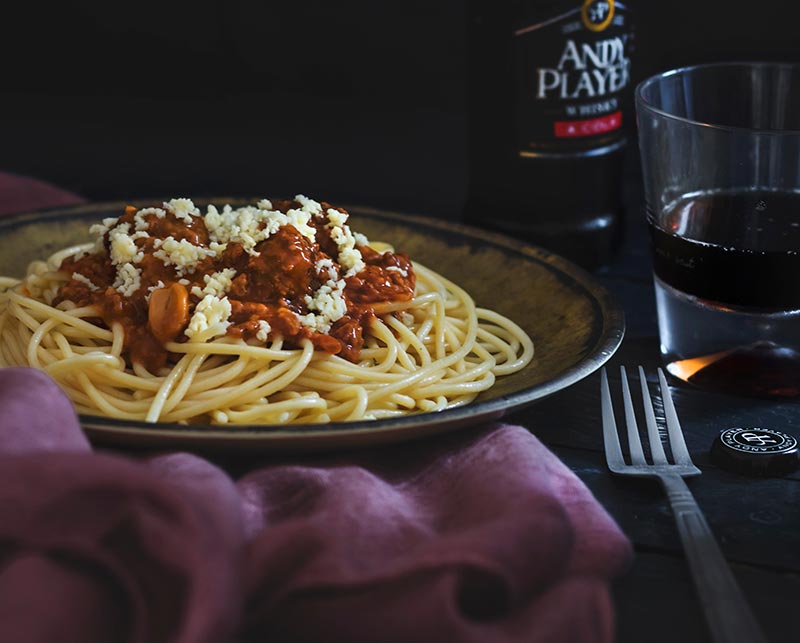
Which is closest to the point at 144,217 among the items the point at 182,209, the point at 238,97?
the point at 182,209

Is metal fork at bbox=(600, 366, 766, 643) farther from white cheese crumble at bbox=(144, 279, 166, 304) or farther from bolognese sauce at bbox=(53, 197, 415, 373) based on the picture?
white cheese crumble at bbox=(144, 279, 166, 304)

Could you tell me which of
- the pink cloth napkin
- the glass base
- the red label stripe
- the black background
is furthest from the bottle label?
the pink cloth napkin

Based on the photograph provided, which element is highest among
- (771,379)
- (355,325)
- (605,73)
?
(605,73)

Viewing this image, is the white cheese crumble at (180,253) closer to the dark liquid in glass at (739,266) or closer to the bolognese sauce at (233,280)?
the bolognese sauce at (233,280)

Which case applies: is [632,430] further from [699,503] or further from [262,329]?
[262,329]

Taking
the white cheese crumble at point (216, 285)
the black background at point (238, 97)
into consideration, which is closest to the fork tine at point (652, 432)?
the white cheese crumble at point (216, 285)

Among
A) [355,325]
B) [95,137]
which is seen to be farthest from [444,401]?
[95,137]

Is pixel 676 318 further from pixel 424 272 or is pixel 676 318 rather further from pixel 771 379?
pixel 424 272
